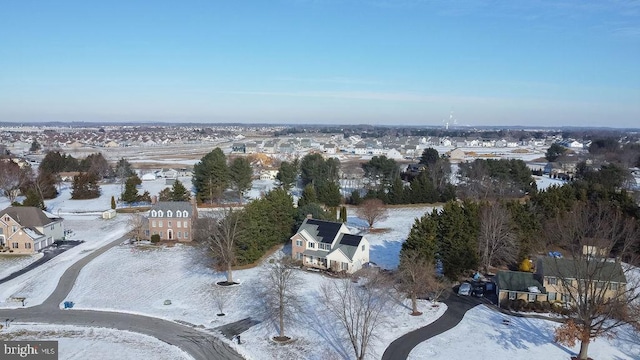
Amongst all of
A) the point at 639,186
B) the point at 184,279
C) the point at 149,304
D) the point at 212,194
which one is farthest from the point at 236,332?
the point at 639,186

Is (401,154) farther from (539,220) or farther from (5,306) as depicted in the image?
(5,306)

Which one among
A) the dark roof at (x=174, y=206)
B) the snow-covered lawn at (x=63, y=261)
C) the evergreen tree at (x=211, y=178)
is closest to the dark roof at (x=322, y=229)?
the dark roof at (x=174, y=206)

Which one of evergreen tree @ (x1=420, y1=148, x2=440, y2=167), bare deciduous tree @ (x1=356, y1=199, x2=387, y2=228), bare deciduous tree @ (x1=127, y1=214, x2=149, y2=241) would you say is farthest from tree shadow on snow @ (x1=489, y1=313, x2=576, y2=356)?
evergreen tree @ (x1=420, y1=148, x2=440, y2=167)

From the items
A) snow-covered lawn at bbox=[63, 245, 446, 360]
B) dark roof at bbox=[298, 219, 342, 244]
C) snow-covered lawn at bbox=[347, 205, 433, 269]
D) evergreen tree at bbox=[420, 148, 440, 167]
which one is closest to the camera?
snow-covered lawn at bbox=[63, 245, 446, 360]

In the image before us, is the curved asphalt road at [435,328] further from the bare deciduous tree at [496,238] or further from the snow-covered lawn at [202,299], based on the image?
the bare deciduous tree at [496,238]

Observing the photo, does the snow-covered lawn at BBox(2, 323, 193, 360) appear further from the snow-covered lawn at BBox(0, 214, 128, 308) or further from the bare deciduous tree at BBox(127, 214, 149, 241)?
the bare deciduous tree at BBox(127, 214, 149, 241)

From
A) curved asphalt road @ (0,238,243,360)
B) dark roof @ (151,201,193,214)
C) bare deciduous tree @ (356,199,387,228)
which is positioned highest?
dark roof @ (151,201,193,214)
